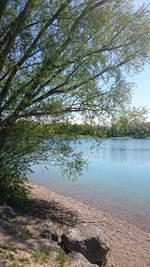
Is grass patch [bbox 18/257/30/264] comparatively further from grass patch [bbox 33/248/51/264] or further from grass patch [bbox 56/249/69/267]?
grass patch [bbox 56/249/69/267]

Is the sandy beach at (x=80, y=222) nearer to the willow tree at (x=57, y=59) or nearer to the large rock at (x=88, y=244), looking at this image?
the large rock at (x=88, y=244)

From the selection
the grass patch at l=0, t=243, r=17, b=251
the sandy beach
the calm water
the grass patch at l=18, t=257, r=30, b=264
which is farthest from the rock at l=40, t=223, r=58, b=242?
the calm water

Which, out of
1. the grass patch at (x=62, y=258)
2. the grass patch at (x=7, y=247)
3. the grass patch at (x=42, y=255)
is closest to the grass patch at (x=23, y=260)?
the grass patch at (x=42, y=255)

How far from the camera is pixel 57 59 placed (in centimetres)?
1323

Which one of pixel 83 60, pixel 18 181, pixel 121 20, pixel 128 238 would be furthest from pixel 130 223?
pixel 121 20

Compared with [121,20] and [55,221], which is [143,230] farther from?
[121,20]

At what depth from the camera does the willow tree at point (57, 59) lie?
12930 millimetres

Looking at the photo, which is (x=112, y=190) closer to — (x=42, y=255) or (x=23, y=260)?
(x=42, y=255)

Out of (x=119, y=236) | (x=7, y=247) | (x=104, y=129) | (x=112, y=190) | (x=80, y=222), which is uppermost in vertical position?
(x=104, y=129)

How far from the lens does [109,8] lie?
1472 cm

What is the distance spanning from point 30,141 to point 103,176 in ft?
65.4

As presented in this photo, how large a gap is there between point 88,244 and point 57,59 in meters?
6.53

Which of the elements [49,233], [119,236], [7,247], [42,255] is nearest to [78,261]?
[42,255]

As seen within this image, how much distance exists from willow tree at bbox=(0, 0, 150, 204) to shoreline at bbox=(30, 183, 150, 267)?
4005mm
